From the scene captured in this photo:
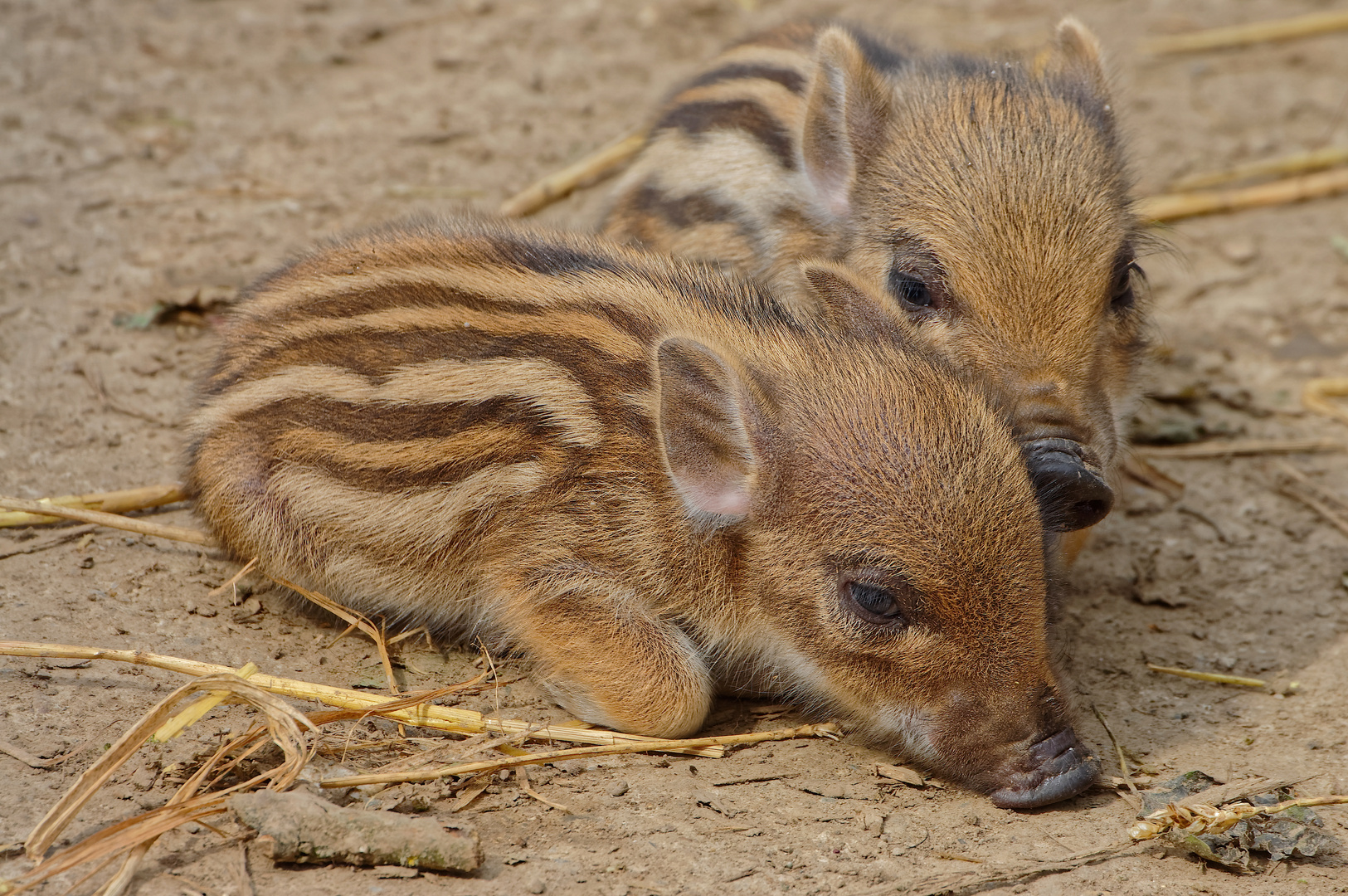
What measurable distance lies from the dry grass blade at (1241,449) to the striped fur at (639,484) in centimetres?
191

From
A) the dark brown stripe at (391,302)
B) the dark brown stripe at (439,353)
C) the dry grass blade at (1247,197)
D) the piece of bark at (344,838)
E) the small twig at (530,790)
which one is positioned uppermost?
the dry grass blade at (1247,197)

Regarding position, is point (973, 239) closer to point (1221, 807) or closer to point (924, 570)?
point (924, 570)

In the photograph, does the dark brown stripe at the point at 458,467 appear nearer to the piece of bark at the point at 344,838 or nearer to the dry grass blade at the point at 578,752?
the dry grass blade at the point at 578,752

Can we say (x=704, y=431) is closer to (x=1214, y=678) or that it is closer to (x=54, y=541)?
(x=1214, y=678)

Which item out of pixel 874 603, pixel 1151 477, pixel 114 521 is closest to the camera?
pixel 874 603

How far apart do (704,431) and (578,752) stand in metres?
0.89

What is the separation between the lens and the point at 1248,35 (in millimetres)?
7250

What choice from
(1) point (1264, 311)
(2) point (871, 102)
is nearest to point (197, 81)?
(2) point (871, 102)

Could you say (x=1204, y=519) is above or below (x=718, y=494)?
below

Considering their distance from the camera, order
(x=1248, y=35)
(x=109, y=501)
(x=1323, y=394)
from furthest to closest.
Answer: (x=1248, y=35)
(x=1323, y=394)
(x=109, y=501)

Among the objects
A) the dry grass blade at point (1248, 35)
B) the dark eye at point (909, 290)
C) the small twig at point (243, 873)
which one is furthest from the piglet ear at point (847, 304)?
the dry grass blade at point (1248, 35)

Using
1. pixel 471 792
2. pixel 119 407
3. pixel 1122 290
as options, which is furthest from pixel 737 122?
pixel 471 792

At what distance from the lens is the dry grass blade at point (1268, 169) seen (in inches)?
248

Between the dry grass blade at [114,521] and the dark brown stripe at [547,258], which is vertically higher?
the dark brown stripe at [547,258]
